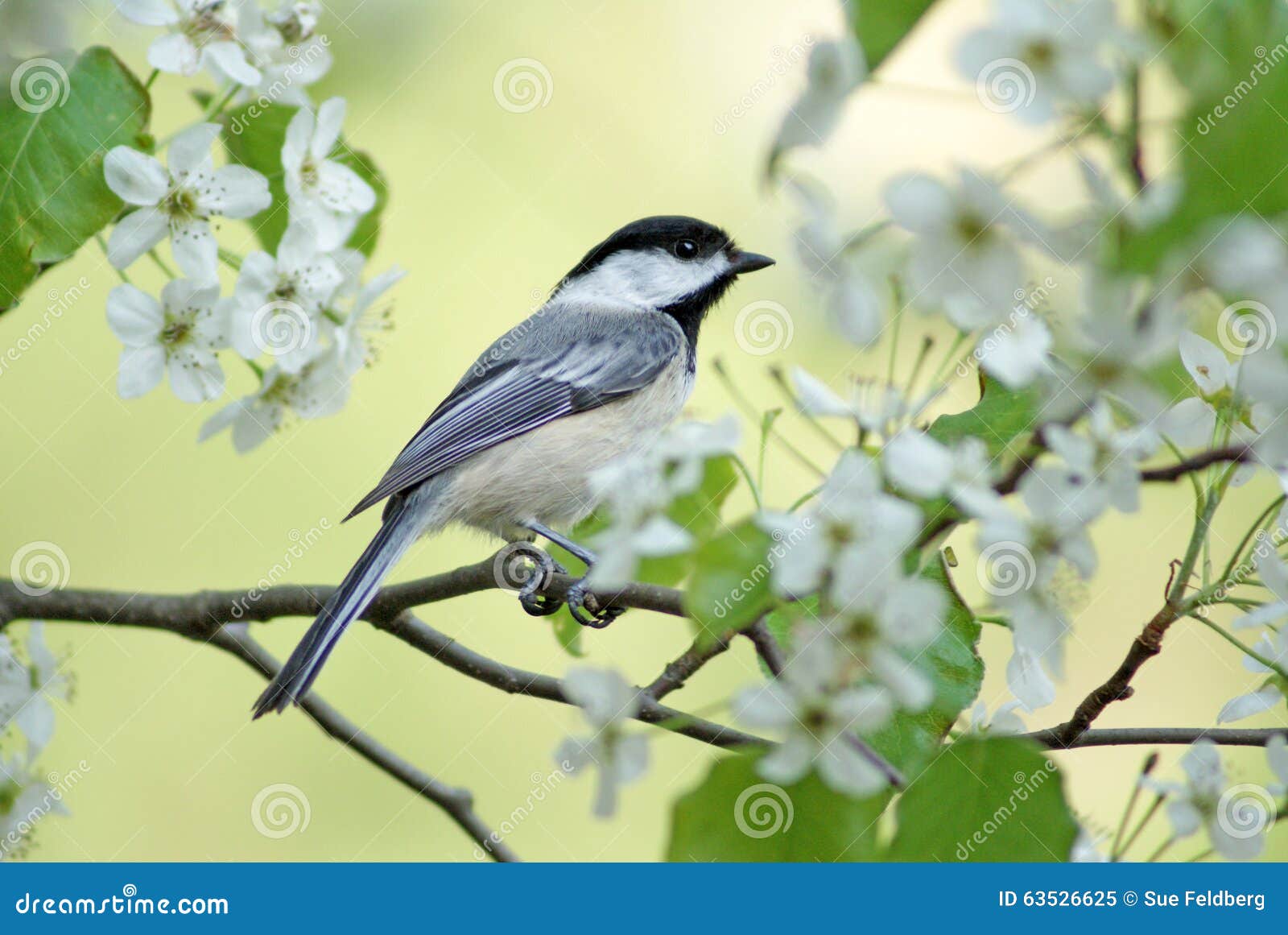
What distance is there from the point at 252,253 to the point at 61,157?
0.62 feet

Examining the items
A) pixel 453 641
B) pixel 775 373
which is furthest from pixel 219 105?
pixel 775 373

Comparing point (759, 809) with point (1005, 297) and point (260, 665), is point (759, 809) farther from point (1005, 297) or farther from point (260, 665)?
point (260, 665)

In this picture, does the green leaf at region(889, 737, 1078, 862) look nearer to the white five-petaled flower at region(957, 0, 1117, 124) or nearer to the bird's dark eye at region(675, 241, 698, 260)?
the white five-petaled flower at region(957, 0, 1117, 124)

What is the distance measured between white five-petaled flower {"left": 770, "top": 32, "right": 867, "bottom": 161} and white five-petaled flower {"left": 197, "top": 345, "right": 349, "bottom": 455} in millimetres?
847

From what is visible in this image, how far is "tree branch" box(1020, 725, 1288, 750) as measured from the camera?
99cm

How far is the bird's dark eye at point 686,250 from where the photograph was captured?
2027 mm

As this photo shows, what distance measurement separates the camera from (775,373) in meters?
0.72

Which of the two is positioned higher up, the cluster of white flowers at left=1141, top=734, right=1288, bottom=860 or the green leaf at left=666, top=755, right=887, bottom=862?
the cluster of white flowers at left=1141, top=734, right=1288, bottom=860

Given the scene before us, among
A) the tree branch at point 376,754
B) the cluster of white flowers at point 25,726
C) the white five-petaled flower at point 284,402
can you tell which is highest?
the white five-petaled flower at point 284,402

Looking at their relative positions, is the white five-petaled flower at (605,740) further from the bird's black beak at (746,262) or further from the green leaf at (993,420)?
the bird's black beak at (746,262)

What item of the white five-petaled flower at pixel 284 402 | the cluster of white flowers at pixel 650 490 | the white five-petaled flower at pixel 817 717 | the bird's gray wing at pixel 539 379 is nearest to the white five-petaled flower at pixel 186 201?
the white five-petaled flower at pixel 284 402

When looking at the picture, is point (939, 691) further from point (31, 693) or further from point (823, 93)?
point (31, 693)

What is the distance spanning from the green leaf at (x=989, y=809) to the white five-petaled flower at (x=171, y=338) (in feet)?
2.72

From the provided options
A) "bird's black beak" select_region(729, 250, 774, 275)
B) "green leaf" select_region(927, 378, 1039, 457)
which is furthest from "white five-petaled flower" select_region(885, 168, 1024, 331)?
"bird's black beak" select_region(729, 250, 774, 275)
